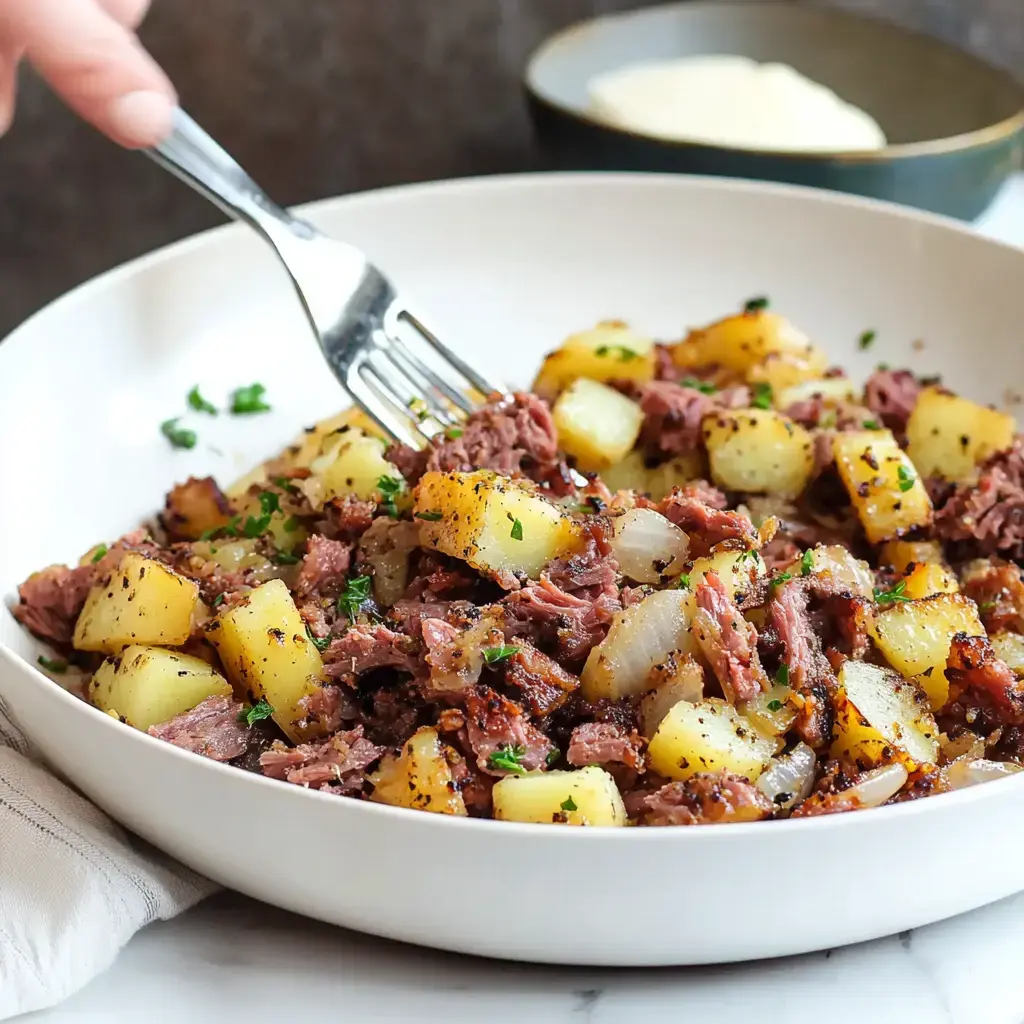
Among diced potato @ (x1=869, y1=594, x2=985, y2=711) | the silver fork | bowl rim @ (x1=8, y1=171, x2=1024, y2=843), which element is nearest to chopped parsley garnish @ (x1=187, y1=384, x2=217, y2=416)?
bowl rim @ (x1=8, y1=171, x2=1024, y2=843)

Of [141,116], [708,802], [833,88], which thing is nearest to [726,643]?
[708,802]

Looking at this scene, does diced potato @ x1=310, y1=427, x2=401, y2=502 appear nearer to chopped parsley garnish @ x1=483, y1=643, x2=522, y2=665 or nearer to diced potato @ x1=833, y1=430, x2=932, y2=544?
chopped parsley garnish @ x1=483, y1=643, x2=522, y2=665

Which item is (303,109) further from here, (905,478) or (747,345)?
(905,478)

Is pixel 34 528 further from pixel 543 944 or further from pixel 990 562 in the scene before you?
pixel 990 562

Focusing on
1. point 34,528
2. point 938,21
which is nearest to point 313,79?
point 938,21

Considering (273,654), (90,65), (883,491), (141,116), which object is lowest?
(273,654)
